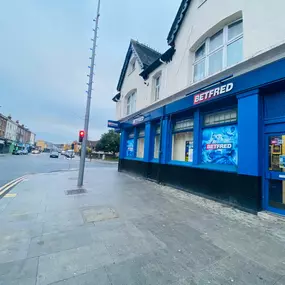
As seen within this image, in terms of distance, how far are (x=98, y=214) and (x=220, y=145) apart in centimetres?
520

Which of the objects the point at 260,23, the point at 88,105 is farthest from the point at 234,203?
the point at 88,105

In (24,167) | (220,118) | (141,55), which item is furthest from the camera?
(24,167)

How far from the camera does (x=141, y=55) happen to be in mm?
13375

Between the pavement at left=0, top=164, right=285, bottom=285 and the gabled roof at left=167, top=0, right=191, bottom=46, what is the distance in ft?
29.2

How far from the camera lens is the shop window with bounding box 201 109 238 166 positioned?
638 cm

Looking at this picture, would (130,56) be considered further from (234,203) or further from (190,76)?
(234,203)

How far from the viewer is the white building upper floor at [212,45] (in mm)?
5312

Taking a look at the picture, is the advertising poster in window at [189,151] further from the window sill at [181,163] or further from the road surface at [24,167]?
the road surface at [24,167]

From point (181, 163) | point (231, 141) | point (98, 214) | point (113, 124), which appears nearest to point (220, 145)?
point (231, 141)

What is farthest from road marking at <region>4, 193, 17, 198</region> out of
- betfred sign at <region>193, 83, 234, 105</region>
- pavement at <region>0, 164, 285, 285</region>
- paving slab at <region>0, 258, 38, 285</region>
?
betfred sign at <region>193, 83, 234, 105</region>

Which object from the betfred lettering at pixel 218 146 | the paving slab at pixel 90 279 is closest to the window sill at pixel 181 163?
the betfred lettering at pixel 218 146

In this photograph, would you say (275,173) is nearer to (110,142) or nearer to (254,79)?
A: (254,79)

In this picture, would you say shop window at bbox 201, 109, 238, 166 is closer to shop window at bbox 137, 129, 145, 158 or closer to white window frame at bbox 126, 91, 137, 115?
shop window at bbox 137, 129, 145, 158

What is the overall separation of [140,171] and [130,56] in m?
10.2
